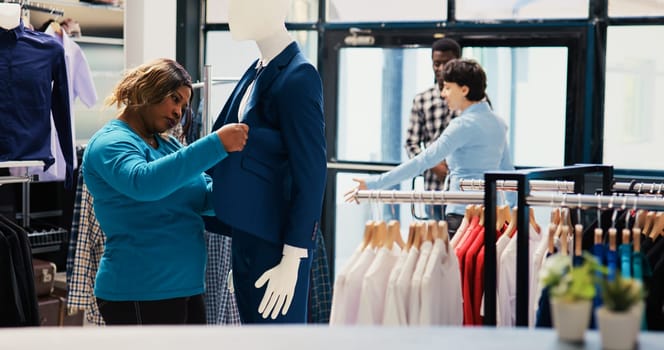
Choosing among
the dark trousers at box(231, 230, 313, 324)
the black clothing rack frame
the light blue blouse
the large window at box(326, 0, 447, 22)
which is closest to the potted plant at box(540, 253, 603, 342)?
the black clothing rack frame

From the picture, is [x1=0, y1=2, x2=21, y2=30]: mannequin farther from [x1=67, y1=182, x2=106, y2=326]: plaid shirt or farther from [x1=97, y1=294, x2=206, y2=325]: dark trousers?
[x1=97, y1=294, x2=206, y2=325]: dark trousers

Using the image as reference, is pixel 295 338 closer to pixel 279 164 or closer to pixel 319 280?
pixel 279 164

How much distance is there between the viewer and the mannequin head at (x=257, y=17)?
104 inches

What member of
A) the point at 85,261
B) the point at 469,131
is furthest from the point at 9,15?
the point at 469,131

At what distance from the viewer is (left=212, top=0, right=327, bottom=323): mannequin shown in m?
2.48

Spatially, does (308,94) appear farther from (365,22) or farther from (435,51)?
(365,22)

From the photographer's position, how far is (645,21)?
4691 millimetres

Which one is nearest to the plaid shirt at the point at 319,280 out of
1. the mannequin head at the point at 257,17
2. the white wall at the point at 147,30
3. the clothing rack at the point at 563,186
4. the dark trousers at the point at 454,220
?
the clothing rack at the point at 563,186

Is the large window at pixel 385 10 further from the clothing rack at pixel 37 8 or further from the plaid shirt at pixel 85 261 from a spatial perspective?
the plaid shirt at pixel 85 261

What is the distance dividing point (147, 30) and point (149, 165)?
3224 mm

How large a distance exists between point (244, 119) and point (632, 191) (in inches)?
48.1

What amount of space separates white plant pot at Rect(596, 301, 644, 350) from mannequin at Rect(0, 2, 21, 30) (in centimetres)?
360

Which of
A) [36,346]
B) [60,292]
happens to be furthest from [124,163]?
[60,292]

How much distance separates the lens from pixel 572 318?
3.85ft
